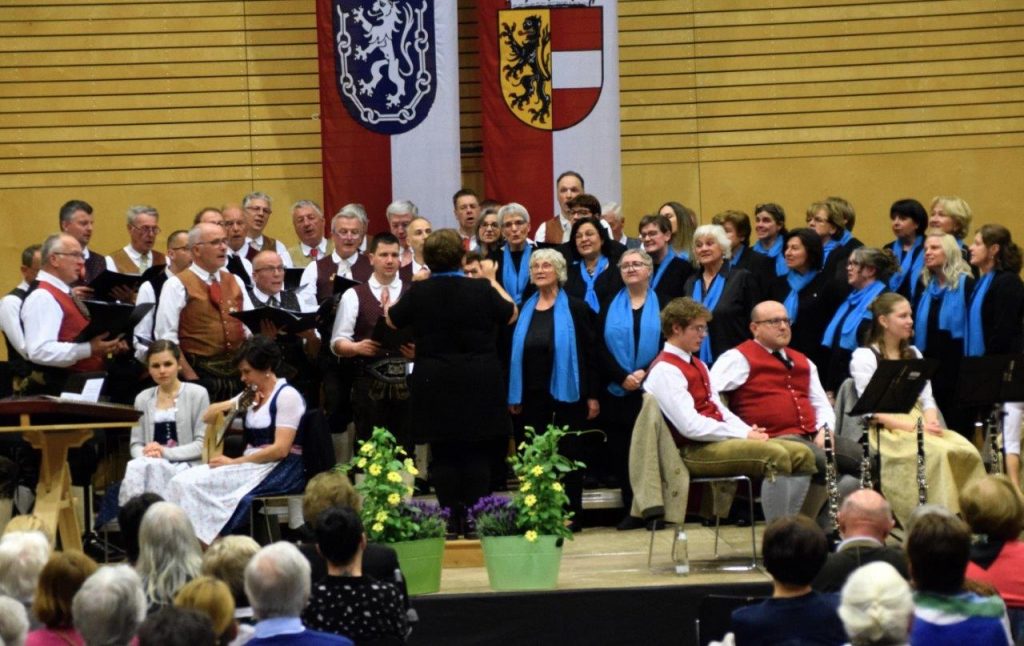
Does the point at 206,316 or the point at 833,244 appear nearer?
the point at 206,316

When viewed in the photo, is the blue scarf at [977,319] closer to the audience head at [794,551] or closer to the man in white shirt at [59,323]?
the man in white shirt at [59,323]

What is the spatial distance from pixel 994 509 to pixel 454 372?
10.6 feet

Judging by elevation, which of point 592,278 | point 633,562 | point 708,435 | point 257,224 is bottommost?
point 633,562

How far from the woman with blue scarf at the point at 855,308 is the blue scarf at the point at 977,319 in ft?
1.51

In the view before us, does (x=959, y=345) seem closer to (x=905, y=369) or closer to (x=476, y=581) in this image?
(x=905, y=369)

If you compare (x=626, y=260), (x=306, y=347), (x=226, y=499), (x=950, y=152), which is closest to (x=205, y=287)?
(x=306, y=347)

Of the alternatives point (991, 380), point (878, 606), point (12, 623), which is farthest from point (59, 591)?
point (991, 380)

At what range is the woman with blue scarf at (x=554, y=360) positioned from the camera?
874cm

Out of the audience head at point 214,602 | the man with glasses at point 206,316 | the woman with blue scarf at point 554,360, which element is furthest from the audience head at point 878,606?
the man with glasses at point 206,316

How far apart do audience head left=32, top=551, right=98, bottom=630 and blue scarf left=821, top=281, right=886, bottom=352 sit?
5234 millimetres

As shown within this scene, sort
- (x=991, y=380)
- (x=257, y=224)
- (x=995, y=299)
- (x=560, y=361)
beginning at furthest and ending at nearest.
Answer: (x=257, y=224)
(x=995, y=299)
(x=560, y=361)
(x=991, y=380)

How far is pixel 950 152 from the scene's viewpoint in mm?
12078

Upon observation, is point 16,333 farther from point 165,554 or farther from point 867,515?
point 867,515

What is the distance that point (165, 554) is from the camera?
4.98 metres
